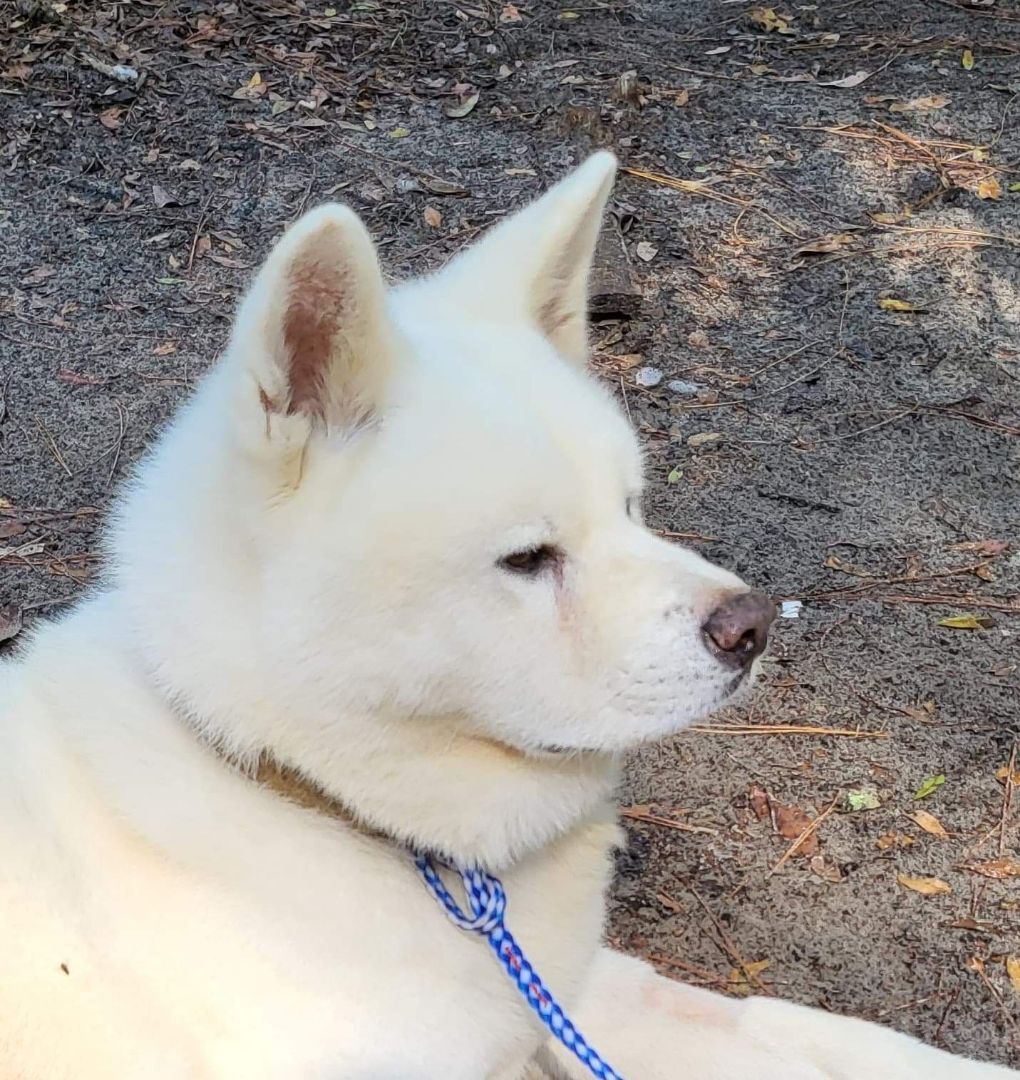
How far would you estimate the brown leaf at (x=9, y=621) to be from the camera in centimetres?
356

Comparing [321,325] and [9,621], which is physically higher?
[321,325]

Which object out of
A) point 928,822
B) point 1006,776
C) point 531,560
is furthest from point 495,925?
point 1006,776

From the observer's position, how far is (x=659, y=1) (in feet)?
23.7

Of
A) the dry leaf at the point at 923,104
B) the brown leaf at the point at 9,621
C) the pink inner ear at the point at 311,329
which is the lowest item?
the brown leaf at the point at 9,621

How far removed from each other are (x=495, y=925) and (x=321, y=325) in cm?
101

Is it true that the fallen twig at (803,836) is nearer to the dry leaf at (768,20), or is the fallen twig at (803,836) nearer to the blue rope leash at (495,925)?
the blue rope leash at (495,925)

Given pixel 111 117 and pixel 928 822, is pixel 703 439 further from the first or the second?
pixel 111 117

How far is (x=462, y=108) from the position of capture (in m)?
6.26

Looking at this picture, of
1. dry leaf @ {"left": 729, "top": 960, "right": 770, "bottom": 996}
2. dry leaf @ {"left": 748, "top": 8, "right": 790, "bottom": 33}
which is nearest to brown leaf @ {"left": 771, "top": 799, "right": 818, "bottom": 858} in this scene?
dry leaf @ {"left": 729, "top": 960, "right": 770, "bottom": 996}

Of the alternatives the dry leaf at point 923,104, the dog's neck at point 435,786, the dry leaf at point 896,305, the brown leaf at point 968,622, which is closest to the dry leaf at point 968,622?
the brown leaf at point 968,622

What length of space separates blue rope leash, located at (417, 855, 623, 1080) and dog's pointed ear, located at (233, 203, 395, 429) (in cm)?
77

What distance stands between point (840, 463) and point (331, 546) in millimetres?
2842

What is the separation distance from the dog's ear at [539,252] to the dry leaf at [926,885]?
1.59m

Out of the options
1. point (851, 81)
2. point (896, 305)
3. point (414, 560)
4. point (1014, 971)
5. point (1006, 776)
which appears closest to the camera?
point (414, 560)
